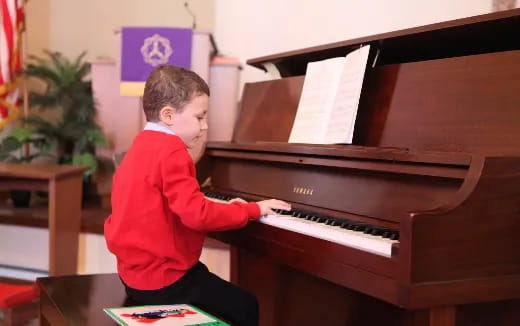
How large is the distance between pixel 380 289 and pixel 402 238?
0.17 metres

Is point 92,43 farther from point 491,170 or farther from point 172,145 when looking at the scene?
point 491,170

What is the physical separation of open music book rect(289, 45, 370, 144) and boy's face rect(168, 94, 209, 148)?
0.48 metres

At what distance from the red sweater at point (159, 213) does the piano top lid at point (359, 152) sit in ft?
0.90

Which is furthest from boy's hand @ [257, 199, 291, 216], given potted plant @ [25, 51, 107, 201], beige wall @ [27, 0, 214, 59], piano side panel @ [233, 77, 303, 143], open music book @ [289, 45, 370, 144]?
beige wall @ [27, 0, 214, 59]

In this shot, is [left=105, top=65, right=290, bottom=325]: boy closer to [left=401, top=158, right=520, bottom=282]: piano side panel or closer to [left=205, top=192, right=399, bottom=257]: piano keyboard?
[left=205, top=192, right=399, bottom=257]: piano keyboard

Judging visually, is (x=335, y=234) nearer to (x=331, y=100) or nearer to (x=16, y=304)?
(x=331, y=100)

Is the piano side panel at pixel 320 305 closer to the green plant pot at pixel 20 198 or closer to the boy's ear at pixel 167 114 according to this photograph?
the boy's ear at pixel 167 114

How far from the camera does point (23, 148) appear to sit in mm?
4715

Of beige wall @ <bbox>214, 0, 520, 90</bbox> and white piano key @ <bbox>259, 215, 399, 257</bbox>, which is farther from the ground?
beige wall @ <bbox>214, 0, 520, 90</bbox>

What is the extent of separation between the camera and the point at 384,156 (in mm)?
1708

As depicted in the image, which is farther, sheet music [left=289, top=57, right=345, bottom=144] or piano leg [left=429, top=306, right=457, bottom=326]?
sheet music [left=289, top=57, right=345, bottom=144]

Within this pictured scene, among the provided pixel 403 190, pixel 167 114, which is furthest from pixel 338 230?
pixel 167 114

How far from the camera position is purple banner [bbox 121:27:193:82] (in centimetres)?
413

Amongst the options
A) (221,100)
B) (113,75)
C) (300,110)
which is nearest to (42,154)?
(113,75)
